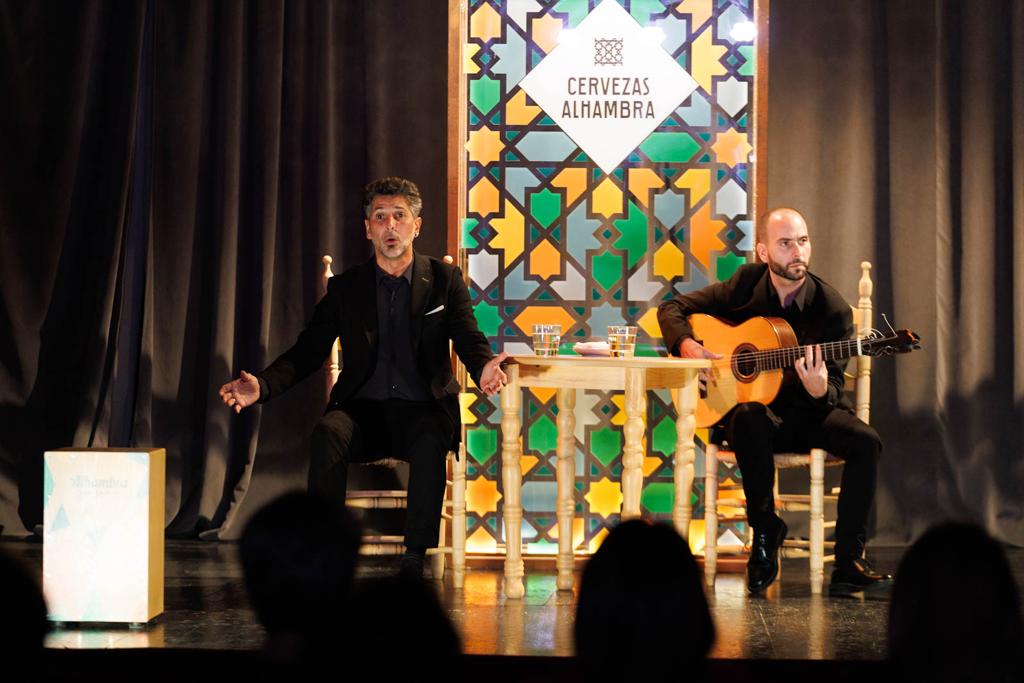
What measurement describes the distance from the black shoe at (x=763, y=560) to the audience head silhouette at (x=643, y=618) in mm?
2866

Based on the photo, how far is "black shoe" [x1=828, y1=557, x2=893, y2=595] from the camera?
423 cm

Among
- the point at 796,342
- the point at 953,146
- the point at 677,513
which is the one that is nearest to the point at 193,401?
the point at 677,513

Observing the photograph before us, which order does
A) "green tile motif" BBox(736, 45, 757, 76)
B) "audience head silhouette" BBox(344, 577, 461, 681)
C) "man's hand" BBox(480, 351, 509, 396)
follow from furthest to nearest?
"green tile motif" BBox(736, 45, 757, 76)
"man's hand" BBox(480, 351, 509, 396)
"audience head silhouette" BBox(344, 577, 461, 681)

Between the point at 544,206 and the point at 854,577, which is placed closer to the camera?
the point at 854,577

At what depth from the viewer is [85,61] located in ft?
17.1

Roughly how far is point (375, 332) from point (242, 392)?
0.59 metres

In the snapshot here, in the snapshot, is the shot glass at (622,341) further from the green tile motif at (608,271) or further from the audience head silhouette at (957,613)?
the audience head silhouette at (957,613)

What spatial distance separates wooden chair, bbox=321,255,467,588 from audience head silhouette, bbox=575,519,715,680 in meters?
3.01

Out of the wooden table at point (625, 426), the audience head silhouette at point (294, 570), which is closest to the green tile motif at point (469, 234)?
the wooden table at point (625, 426)

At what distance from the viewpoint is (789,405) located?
4.41 meters

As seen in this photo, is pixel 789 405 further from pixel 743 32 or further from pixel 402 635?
pixel 402 635

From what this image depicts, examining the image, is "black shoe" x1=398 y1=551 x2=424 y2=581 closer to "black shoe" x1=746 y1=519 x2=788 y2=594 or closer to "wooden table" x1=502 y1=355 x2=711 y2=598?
"wooden table" x1=502 y1=355 x2=711 y2=598

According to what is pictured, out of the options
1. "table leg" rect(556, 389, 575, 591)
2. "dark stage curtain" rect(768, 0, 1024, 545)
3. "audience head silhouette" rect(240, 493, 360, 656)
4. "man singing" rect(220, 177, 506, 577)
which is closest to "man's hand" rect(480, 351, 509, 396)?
Answer: "man singing" rect(220, 177, 506, 577)

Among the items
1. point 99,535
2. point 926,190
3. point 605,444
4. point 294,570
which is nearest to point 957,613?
point 294,570
